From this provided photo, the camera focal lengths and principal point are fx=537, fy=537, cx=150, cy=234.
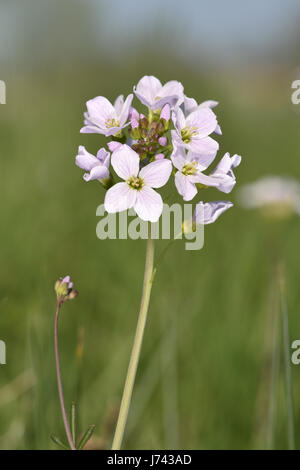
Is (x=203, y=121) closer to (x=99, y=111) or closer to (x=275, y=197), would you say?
(x=99, y=111)

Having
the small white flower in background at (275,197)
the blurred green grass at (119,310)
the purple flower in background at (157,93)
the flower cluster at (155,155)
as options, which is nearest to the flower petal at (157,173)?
the flower cluster at (155,155)

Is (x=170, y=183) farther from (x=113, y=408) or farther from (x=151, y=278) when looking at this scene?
(x=151, y=278)

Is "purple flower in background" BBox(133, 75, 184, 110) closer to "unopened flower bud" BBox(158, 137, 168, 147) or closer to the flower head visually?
"unopened flower bud" BBox(158, 137, 168, 147)

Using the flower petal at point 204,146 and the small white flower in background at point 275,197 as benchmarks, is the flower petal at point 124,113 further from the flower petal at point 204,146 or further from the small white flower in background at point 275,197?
the small white flower in background at point 275,197

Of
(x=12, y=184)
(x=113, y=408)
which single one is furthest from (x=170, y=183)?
(x=113, y=408)

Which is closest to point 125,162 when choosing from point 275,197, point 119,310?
point 119,310

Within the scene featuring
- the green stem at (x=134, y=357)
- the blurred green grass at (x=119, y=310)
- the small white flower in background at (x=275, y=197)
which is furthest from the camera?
the small white flower in background at (x=275, y=197)
